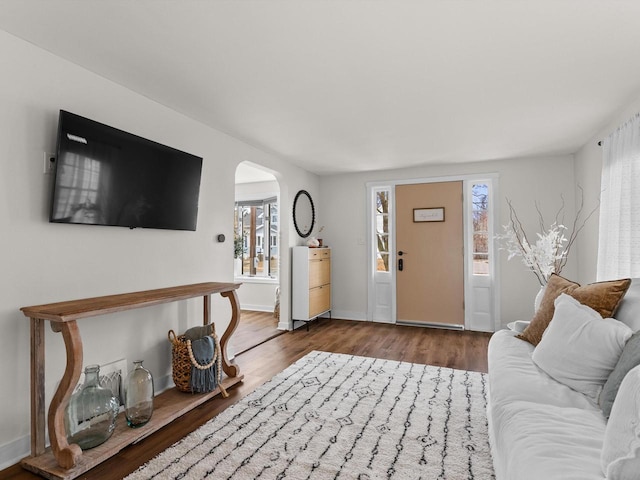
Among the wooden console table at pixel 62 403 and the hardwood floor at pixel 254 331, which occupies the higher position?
the wooden console table at pixel 62 403

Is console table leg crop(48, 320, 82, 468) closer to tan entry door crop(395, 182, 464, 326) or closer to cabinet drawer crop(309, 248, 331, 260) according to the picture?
cabinet drawer crop(309, 248, 331, 260)

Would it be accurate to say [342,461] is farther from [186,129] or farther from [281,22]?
[186,129]

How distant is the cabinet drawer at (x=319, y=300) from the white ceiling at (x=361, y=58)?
233 cm

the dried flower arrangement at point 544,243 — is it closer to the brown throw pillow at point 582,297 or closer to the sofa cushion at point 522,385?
the brown throw pillow at point 582,297

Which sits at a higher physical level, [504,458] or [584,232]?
[584,232]

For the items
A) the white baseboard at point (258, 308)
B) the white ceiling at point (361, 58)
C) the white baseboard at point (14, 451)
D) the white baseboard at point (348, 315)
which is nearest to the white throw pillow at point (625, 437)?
the white ceiling at point (361, 58)

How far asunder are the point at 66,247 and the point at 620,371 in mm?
2921

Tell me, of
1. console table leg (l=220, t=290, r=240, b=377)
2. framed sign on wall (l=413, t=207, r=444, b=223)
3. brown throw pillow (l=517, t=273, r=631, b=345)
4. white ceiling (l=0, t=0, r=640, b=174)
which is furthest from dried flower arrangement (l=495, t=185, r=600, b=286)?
console table leg (l=220, t=290, r=240, b=377)

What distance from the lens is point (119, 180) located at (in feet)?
7.75

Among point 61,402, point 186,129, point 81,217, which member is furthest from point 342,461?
point 186,129

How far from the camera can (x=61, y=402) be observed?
1.80 meters

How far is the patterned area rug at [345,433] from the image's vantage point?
1824mm

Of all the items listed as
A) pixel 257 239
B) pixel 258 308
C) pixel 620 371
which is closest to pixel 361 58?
pixel 620 371

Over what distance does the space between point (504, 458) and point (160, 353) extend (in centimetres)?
246
